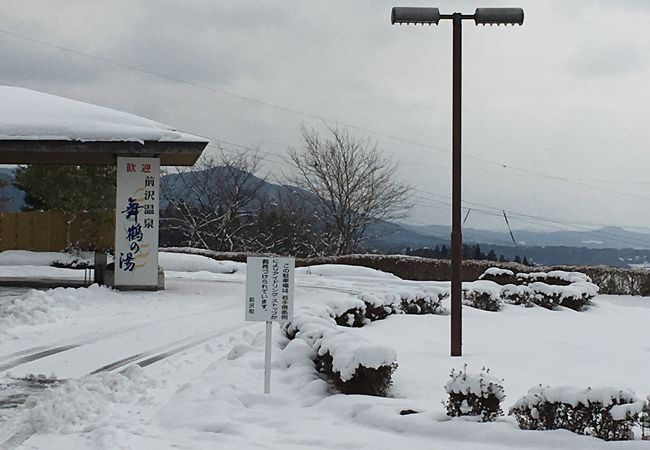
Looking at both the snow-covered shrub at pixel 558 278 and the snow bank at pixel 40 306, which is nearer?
the snow bank at pixel 40 306

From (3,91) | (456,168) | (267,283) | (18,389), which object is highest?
(3,91)

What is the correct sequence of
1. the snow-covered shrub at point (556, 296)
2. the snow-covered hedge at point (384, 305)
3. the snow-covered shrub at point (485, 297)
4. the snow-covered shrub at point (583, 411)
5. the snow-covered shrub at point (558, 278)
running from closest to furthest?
the snow-covered shrub at point (583, 411)
the snow-covered hedge at point (384, 305)
the snow-covered shrub at point (485, 297)
the snow-covered shrub at point (556, 296)
the snow-covered shrub at point (558, 278)

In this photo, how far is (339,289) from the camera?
78.0 ft

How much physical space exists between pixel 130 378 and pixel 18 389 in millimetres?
1165

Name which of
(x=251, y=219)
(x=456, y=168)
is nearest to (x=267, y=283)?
(x=456, y=168)

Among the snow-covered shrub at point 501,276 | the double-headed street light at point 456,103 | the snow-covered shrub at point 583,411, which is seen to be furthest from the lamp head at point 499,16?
the snow-covered shrub at point 501,276

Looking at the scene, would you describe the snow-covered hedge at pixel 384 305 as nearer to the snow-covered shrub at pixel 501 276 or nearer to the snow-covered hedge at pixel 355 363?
the snow-covered hedge at pixel 355 363

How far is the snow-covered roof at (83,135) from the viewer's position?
18.7 metres

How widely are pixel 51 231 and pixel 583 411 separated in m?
28.6

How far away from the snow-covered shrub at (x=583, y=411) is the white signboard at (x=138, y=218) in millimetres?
14673

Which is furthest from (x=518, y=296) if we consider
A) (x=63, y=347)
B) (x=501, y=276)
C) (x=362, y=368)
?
(x=362, y=368)

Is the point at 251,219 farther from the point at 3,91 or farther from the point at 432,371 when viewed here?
the point at 432,371

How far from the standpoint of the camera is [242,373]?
8891mm

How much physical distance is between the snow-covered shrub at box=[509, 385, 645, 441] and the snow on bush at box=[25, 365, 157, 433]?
354 cm
